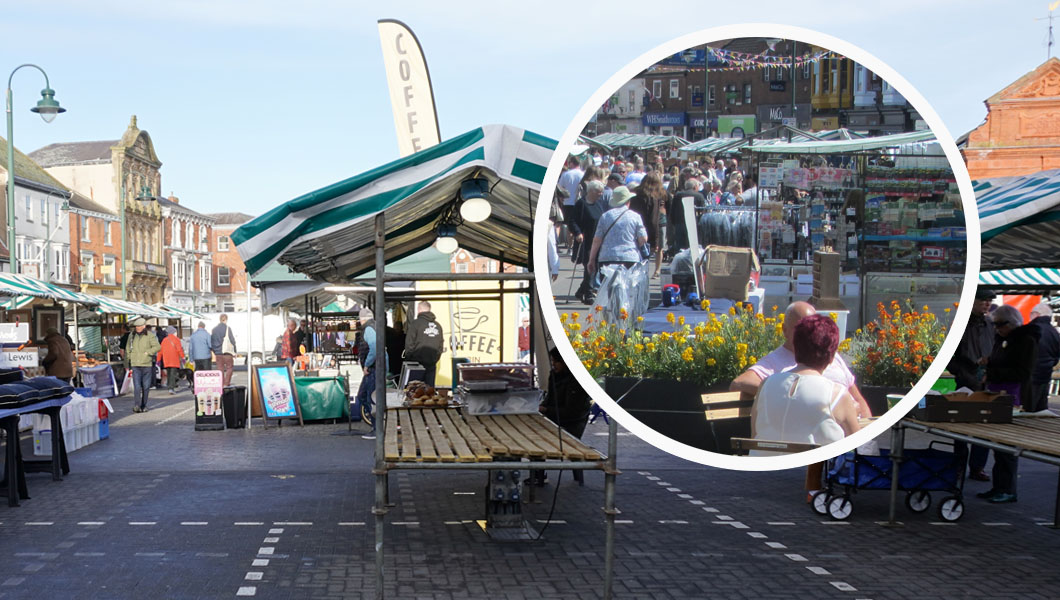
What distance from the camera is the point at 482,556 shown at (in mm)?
6918

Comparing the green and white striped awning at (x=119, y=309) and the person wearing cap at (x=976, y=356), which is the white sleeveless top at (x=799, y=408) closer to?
the person wearing cap at (x=976, y=356)

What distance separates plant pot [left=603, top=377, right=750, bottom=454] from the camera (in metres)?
4.39

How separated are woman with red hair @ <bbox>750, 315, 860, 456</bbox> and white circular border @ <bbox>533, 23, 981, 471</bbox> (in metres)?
0.07

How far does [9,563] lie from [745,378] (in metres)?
5.08

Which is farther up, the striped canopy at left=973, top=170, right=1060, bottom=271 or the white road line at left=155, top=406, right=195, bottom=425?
the striped canopy at left=973, top=170, right=1060, bottom=271

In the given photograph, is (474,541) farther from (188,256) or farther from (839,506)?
(188,256)

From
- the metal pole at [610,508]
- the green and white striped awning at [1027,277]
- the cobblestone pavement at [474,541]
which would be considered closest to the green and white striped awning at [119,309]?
the cobblestone pavement at [474,541]

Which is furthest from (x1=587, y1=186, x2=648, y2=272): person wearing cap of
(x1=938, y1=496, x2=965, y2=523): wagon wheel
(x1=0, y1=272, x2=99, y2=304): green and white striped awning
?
(x1=0, y1=272, x2=99, y2=304): green and white striped awning

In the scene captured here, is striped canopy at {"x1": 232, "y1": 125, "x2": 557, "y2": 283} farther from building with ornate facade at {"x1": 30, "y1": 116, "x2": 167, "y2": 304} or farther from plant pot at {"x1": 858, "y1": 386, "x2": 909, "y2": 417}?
building with ornate facade at {"x1": 30, "y1": 116, "x2": 167, "y2": 304}

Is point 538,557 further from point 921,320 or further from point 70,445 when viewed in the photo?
point 70,445

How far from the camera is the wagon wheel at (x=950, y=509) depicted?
8.38m

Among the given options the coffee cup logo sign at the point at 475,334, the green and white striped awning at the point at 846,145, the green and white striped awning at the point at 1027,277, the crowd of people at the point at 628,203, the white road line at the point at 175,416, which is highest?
the green and white striped awning at the point at 846,145

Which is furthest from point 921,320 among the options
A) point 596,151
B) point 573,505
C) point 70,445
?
point 70,445

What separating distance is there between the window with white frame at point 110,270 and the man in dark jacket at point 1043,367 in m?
65.6
